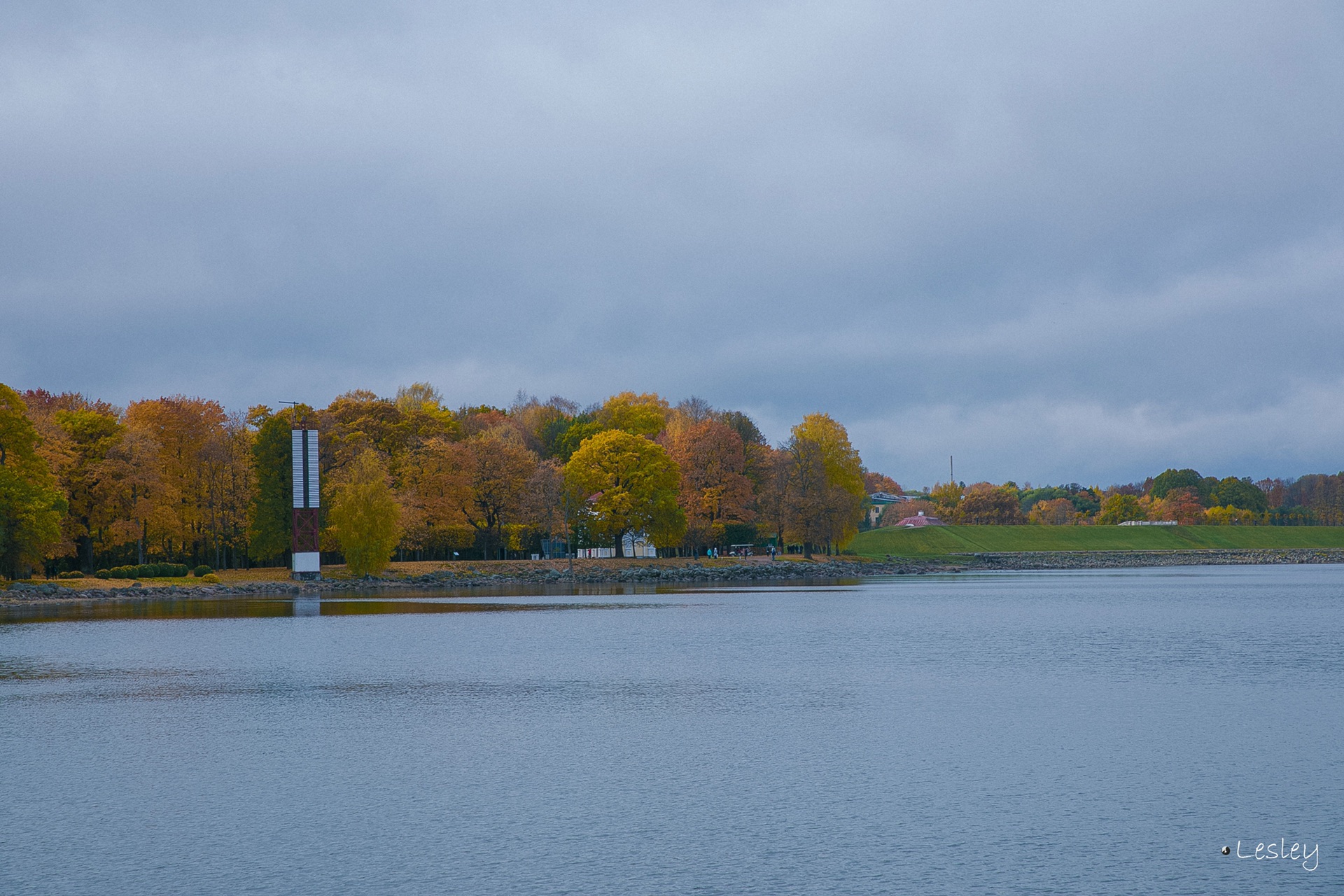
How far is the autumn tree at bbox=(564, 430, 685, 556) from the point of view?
8444 centimetres

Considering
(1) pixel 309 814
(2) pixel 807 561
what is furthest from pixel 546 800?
(2) pixel 807 561

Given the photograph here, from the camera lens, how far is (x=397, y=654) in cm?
2736

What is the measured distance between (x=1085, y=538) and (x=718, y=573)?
6594cm

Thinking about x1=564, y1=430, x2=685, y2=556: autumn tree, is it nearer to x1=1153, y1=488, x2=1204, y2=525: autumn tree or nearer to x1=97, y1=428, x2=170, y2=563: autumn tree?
x1=97, y1=428, x2=170, y2=563: autumn tree

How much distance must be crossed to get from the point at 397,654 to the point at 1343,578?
62.8 m

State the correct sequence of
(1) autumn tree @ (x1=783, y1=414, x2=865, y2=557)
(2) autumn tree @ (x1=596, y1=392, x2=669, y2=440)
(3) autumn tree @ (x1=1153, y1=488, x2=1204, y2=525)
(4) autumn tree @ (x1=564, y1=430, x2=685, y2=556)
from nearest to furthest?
(4) autumn tree @ (x1=564, y1=430, x2=685, y2=556) → (1) autumn tree @ (x1=783, y1=414, x2=865, y2=557) → (2) autumn tree @ (x1=596, y1=392, x2=669, y2=440) → (3) autumn tree @ (x1=1153, y1=488, x2=1204, y2=525)

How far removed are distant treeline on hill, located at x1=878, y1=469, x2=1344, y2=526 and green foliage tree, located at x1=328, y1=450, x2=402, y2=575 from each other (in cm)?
9876

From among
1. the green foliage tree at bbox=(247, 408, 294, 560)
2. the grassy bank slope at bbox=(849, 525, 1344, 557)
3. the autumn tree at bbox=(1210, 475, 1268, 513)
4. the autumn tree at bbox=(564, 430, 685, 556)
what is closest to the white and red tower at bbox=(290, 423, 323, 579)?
the green foliage tree at bbox=(247, 408, 294, 560)

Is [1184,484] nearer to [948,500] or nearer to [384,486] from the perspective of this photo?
[948,500]

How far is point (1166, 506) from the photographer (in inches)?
6949

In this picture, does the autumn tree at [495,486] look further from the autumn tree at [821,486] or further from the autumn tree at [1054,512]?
the autumn tree at [1054,512]

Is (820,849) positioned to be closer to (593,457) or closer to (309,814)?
(309,814)

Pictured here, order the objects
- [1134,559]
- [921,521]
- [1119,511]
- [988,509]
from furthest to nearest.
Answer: [1119,511] < [921,521] < [988,509] < [1134,559]

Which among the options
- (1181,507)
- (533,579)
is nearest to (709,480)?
(533,579)
